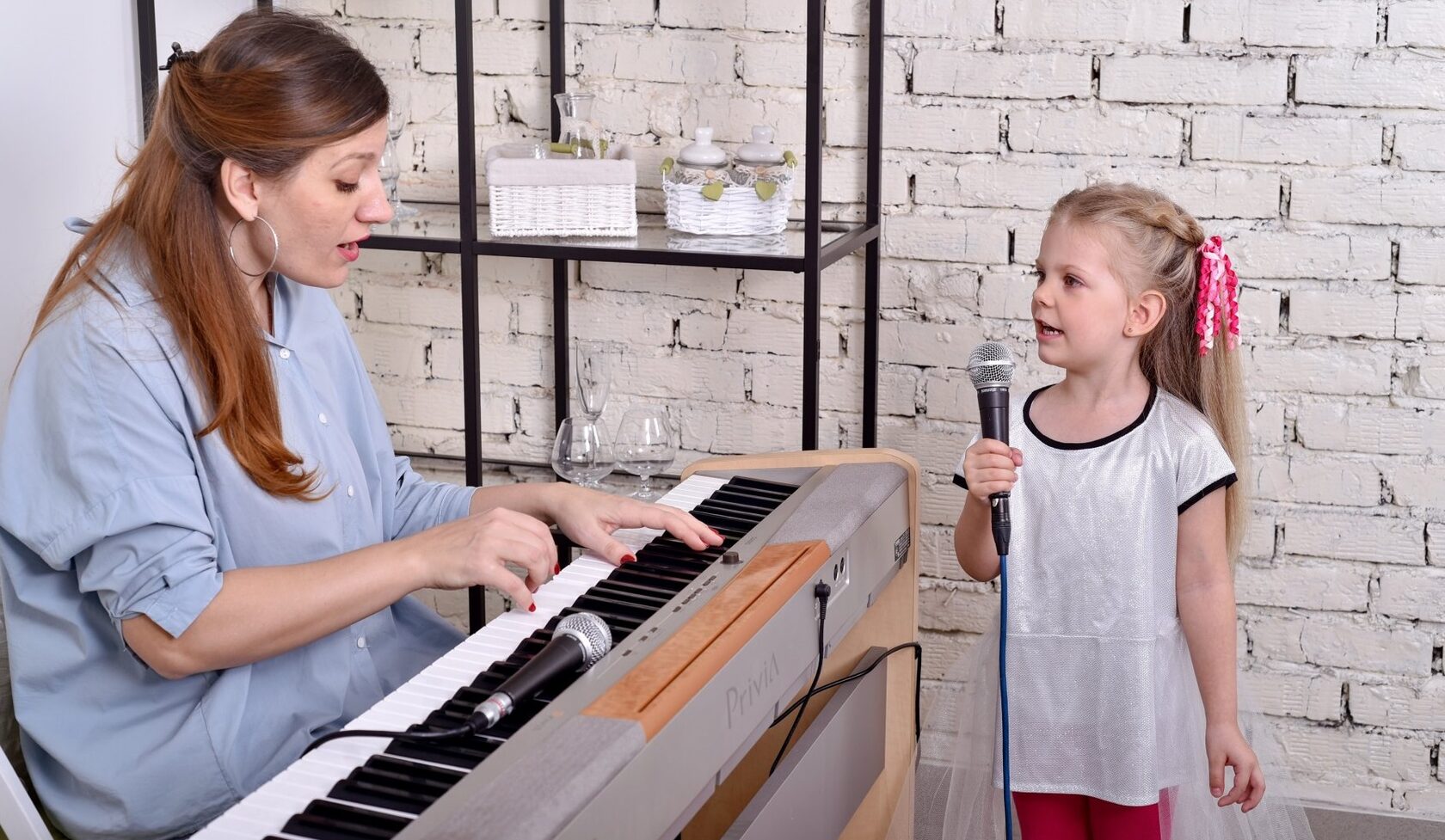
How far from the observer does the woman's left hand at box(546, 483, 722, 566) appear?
5.31 ft

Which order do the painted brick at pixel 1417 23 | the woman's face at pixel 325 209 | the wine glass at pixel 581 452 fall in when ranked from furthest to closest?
the painted brick at pixel 1417 23 → the wine glass at pixel 581 452 → the woman's face at pixel 325 209

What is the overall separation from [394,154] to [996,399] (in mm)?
1246

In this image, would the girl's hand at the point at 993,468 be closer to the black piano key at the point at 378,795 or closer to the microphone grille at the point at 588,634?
the microphone grille at the point at 588,634

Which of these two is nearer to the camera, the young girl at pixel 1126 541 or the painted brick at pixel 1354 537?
the young girl at pixel 1126 541

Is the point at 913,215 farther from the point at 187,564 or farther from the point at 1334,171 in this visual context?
the point at 187,564

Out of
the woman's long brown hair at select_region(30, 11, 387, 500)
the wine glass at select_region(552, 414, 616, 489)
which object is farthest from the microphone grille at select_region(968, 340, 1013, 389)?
the woman's long brown hair at select_region(30, 11, 387, 500)

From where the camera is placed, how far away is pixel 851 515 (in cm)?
168

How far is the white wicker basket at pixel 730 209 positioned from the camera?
2.21 m

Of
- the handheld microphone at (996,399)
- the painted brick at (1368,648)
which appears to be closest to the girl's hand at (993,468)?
the handheld microphone at (996,399)

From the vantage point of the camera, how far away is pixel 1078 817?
6.15 ft

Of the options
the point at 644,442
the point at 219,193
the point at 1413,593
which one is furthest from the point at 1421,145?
the point at 219,193

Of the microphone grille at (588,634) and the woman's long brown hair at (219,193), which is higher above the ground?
the woman's long brown hair at (219,193)

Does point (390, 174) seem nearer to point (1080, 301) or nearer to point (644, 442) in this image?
point (644, 442)

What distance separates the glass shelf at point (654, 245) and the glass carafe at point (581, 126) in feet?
0.49
